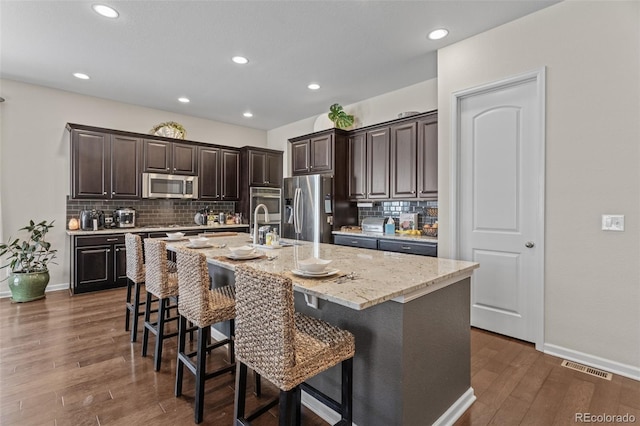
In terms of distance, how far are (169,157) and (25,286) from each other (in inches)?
102

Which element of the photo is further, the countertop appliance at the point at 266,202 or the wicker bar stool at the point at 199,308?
the countertop appliance at the point at 266,202

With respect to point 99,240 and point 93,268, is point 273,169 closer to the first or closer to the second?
point 99,240

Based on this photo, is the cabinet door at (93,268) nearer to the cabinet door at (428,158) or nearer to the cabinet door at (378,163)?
the cabinet door at (378,163)

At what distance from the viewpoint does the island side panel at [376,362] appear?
60.3 inches

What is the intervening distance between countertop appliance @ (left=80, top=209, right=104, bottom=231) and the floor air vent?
568 cm

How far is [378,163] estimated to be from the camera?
4.54m

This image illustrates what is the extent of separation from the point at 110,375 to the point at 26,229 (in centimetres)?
318

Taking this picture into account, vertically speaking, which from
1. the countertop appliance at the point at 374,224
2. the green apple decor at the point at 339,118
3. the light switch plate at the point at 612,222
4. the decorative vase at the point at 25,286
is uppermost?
the green apple decor at the point at 339,118

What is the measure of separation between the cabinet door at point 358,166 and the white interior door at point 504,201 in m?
1.66

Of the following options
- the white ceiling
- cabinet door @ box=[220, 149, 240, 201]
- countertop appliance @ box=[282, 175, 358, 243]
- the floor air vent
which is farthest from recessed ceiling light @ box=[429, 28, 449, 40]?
cabinet door @ box=[220, 149, 240, 201]

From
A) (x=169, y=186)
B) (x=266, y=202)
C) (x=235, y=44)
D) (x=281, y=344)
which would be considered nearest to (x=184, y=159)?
(x=169, y=186)

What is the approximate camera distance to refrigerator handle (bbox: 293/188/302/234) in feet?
16.8

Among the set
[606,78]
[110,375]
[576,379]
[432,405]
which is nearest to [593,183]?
[606,78]

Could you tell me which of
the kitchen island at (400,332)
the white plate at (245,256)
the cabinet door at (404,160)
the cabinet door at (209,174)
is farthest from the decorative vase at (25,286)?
the cabinet door at (404,160)
